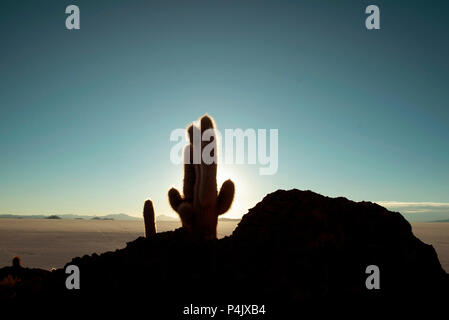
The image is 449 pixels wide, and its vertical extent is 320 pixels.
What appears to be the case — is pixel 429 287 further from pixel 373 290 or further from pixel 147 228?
pixel 147 228

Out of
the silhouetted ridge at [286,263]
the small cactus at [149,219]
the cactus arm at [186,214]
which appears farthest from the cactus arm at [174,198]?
the silhouetted ridge at [286,263]

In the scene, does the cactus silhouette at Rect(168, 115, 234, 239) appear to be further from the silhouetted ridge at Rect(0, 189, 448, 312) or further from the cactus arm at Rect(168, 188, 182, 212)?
the silhouetted ridge at Rect(0, 189, 448, 312)

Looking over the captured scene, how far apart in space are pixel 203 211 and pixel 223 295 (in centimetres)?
391

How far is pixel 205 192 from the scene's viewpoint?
9.99 metres

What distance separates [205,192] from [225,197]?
2.51ft

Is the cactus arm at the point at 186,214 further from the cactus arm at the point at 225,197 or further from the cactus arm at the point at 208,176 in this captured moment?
the cactus arm at the point at 225,197

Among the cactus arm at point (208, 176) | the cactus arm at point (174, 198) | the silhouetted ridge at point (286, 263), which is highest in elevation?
the cactus arm at point (208, 176)

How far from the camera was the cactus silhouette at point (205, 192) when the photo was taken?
10.0 metres

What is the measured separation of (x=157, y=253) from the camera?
7.92m

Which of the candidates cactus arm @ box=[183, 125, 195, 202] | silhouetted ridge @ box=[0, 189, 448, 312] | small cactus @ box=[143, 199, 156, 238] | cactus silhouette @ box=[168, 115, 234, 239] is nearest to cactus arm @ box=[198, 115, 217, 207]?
cactus silhouette @ box=[168, 115, 234, 239]

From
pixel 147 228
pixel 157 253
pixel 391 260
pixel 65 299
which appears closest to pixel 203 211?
pixel 157 253

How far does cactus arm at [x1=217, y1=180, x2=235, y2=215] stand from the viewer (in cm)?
1045

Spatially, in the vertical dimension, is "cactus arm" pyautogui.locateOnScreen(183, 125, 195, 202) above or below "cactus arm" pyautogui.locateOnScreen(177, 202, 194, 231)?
above
